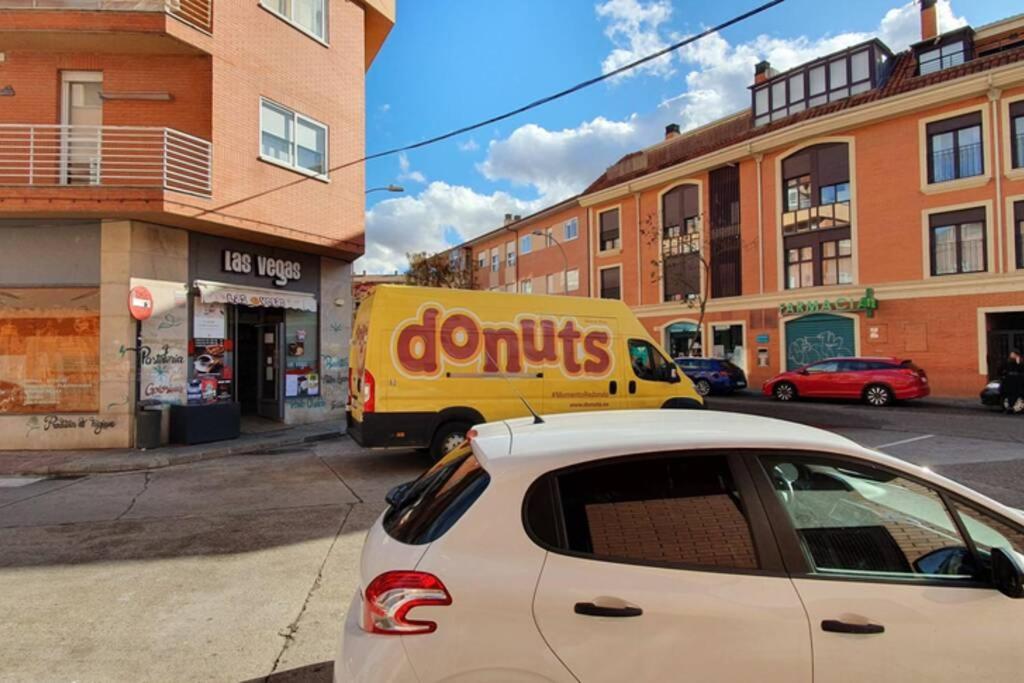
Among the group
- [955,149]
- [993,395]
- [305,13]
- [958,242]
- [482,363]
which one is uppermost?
[305,13]

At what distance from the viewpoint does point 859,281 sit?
2320cm

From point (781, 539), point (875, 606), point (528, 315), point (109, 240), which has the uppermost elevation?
point (109, 240)

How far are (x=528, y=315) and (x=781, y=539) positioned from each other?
7055mm

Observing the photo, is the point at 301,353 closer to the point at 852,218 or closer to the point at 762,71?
the point at 852,218

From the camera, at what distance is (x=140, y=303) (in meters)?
11.2

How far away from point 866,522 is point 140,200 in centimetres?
1247

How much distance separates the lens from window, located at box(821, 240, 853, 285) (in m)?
23.8

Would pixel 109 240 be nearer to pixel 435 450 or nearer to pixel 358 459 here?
pixel 358 459

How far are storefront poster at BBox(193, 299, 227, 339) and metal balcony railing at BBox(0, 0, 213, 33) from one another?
224 inches

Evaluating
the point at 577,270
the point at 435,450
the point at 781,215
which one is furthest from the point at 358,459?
the point at 577,270

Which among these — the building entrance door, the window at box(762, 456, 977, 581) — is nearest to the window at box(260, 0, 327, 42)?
the window at box(762, 456, 977, 581)

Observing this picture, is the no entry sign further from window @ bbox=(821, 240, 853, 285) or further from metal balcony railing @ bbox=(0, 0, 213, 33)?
window @ bbox=(821, 240, 853, 285)

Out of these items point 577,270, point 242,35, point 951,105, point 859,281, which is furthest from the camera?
point 577,270

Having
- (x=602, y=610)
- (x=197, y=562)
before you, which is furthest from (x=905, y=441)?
(x=197, y=562)
